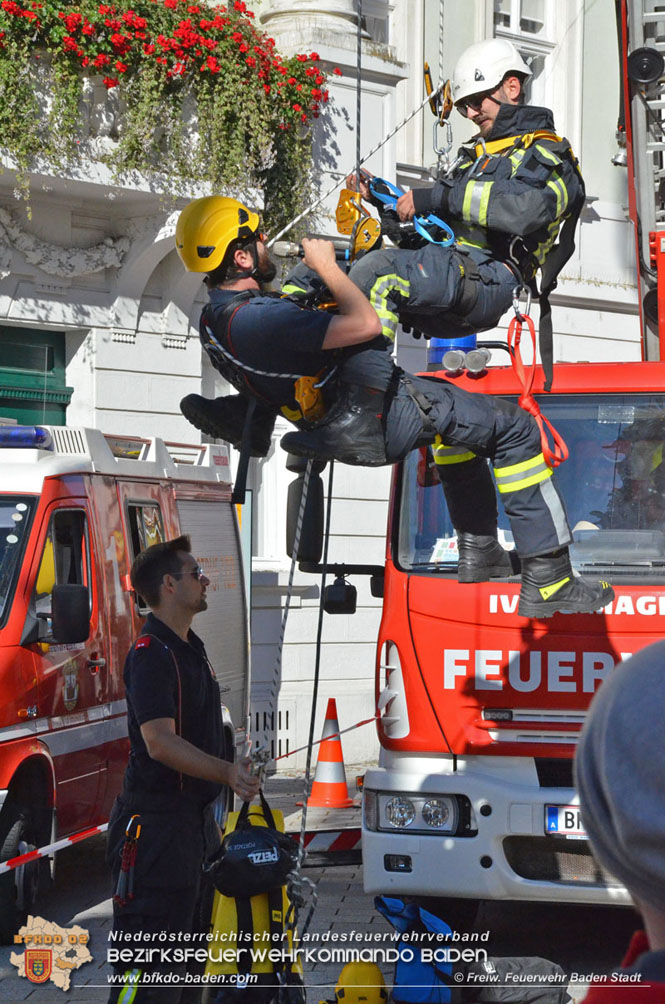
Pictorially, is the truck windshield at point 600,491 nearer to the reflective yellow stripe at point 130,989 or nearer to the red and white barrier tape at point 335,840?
the red and white barrier tape at point 335,840

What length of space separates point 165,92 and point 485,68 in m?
7.61

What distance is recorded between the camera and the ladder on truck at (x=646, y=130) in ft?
26.1

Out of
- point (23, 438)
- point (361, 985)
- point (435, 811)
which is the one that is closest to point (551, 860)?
point (435, 811)

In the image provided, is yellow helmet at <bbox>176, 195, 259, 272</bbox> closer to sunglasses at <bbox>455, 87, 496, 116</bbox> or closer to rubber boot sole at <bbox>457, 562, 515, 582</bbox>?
sunglasses at <bbox>455, 87, 496, 116</bbox>

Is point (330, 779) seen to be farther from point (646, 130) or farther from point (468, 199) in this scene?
point (468, 199)

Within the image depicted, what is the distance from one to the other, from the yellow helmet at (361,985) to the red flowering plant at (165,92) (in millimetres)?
7408

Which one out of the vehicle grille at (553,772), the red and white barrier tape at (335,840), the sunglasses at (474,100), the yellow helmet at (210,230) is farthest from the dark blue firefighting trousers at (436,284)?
the red and white barrier tape at (335,840)

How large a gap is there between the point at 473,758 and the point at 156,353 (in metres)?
7.41

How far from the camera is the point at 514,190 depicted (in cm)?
430

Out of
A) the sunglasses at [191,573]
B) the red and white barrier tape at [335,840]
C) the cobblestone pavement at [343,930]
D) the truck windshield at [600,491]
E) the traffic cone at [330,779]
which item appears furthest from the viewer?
the traffic cone at [330,779]

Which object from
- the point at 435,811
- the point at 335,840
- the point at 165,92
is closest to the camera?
the point at 435,811

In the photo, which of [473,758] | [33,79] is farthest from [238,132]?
[473,758]

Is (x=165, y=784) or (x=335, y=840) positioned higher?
(x=165, y=784)

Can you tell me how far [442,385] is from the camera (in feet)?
15.0
